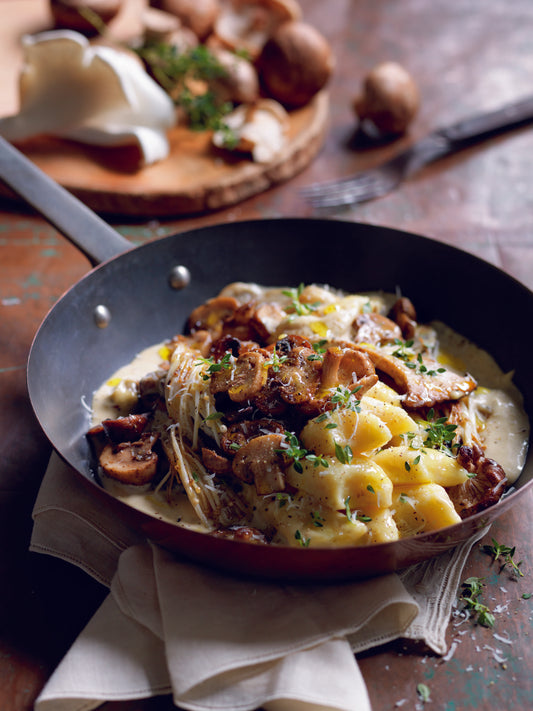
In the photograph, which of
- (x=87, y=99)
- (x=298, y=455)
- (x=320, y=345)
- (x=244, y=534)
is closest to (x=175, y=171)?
(x=87, y=99)

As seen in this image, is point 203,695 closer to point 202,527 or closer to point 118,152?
point 202,527

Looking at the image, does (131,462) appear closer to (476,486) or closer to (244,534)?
(244,534)

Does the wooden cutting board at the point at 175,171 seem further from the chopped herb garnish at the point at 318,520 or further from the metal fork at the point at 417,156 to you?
the chopped herb garnish at the point at 318,520

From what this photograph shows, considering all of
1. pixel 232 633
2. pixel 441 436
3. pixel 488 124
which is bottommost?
pixel 232 633

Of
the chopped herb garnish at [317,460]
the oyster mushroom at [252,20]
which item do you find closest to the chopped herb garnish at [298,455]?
the chopped herb garnish at [317,460]

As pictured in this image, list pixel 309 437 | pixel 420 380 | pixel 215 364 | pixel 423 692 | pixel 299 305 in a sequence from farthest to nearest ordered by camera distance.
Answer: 1. pixel 299 305
2. pixel 420 380
3. pixel 215 364
4. pixel 309 437
5. pixel 423 692

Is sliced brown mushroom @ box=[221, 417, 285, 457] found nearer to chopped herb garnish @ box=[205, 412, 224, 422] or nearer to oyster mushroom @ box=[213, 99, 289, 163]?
chopped herb garnish @ box=[205, 412, 224, 422]
